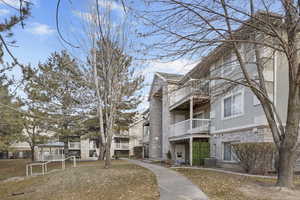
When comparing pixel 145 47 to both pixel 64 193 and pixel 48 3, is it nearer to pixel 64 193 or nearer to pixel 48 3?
pixel 48 3

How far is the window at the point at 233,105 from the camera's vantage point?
13891 millimetres

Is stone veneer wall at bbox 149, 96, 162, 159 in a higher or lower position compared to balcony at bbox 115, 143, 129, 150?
higher

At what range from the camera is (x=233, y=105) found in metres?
14.6

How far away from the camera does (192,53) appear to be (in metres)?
6.59

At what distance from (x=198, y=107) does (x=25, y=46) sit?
17.3m

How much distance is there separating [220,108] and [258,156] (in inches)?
210

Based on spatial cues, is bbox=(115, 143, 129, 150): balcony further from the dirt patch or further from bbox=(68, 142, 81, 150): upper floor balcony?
the dirt patch

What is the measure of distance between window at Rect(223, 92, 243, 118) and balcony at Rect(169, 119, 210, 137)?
7.12 feet

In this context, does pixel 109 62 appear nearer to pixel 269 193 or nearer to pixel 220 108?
pixel 220 108

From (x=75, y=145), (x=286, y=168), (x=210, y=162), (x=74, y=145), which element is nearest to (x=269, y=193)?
(x=286, y=168)

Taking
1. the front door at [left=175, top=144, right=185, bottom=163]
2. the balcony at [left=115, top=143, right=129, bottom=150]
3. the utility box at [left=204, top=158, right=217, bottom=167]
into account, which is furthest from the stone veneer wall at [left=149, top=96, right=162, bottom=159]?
the balcony at [left=115, top=143, right=129, bottom=150]

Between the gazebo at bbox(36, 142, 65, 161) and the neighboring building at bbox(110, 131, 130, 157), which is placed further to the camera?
→ the neighboring building at bbox(110, 131, 130, 157)

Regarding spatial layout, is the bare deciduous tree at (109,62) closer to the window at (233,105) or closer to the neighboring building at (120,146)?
the window at (233,105)

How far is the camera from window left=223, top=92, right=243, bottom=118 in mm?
13891
